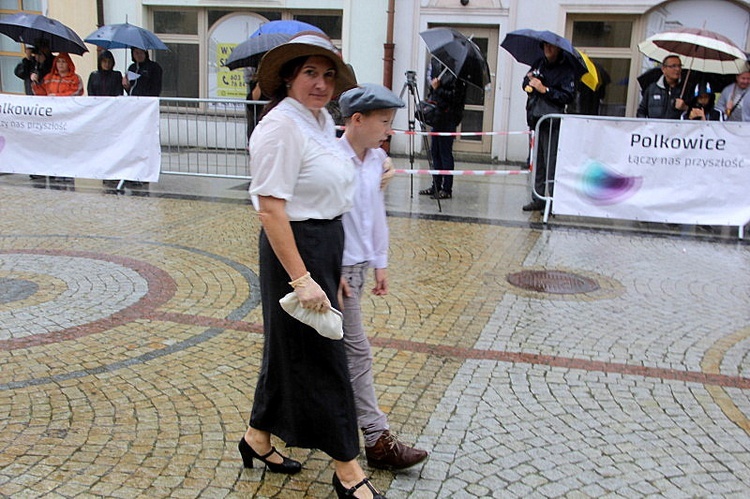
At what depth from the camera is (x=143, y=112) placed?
415 inches

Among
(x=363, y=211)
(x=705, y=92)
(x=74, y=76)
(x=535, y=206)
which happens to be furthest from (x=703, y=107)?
(x=74, y=76)

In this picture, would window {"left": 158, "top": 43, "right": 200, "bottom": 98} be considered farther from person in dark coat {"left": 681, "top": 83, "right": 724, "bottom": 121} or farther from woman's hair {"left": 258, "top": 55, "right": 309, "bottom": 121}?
woman's hair {"left": 258, "top": 55, "right": 309, "bottom": 121}

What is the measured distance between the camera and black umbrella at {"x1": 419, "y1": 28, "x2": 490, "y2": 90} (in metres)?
9.51

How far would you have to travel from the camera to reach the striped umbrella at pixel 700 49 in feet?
30.1

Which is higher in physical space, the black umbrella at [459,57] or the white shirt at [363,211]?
the black umbrella at [459,57]

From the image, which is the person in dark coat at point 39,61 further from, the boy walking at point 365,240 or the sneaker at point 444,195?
the boy walking at point 365,240

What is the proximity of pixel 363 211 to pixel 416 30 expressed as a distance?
461 inches

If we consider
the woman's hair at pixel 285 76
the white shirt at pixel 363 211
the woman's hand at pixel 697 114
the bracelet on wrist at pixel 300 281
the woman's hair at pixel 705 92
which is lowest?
the bracelet on wrist at pixel 300 281

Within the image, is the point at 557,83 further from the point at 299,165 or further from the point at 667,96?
the point at 299,165

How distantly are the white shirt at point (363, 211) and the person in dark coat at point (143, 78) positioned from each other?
9.58 m

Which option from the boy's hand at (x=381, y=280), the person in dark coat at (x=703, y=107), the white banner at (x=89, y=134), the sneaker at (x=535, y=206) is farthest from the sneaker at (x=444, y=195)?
the boy's hand at (x=381, y=280)

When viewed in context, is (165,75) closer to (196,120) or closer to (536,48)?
(196,120)

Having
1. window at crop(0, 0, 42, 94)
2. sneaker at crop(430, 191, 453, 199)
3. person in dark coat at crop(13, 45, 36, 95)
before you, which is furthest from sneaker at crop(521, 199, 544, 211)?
window at crop(0, 0, 42, 94)

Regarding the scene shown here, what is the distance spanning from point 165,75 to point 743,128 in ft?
39.3
